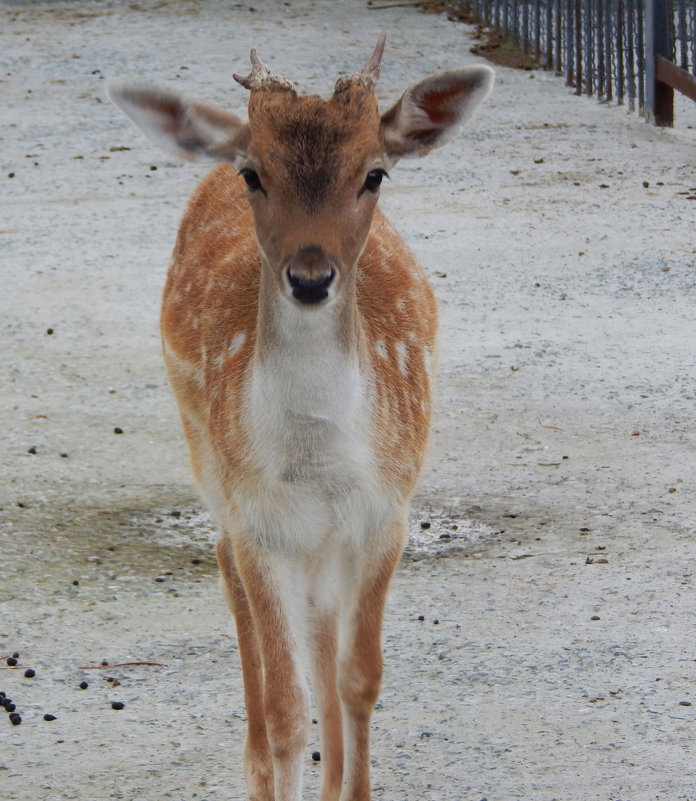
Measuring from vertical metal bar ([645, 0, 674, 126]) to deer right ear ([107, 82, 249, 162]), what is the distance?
10.8m

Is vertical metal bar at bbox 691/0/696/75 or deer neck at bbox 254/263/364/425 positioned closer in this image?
deer neck at bbox 254/263/364/425

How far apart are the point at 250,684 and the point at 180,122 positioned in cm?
198

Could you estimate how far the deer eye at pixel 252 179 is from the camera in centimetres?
388

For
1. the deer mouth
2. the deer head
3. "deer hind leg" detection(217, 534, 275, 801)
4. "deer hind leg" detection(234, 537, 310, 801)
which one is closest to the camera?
the deer mouth

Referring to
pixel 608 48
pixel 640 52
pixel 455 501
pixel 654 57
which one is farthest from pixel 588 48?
pixel 455 501

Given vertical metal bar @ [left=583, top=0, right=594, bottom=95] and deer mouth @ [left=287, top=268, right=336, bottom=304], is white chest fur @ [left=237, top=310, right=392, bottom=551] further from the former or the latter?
vertical metal bar @ [left=583, top=0, right=594, bottom=95]

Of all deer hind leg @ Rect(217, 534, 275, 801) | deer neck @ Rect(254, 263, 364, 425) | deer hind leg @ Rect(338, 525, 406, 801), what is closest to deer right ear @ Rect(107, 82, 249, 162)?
deer neck @ Rect(254, 263, 364, 425)

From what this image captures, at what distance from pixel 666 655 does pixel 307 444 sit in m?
1.97

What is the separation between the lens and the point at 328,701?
15.6ft

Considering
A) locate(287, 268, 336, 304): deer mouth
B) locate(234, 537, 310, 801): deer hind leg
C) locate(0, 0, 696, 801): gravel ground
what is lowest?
locate(0, 0, 696, 801): gravel ground

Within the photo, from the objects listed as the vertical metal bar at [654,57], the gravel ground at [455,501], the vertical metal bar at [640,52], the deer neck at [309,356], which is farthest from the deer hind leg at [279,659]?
the vertical metal bar at [640,52]

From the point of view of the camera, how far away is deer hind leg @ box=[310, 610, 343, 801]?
4.64m

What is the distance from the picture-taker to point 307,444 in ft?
13.1

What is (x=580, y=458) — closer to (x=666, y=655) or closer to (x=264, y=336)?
(x=666, y=655)
